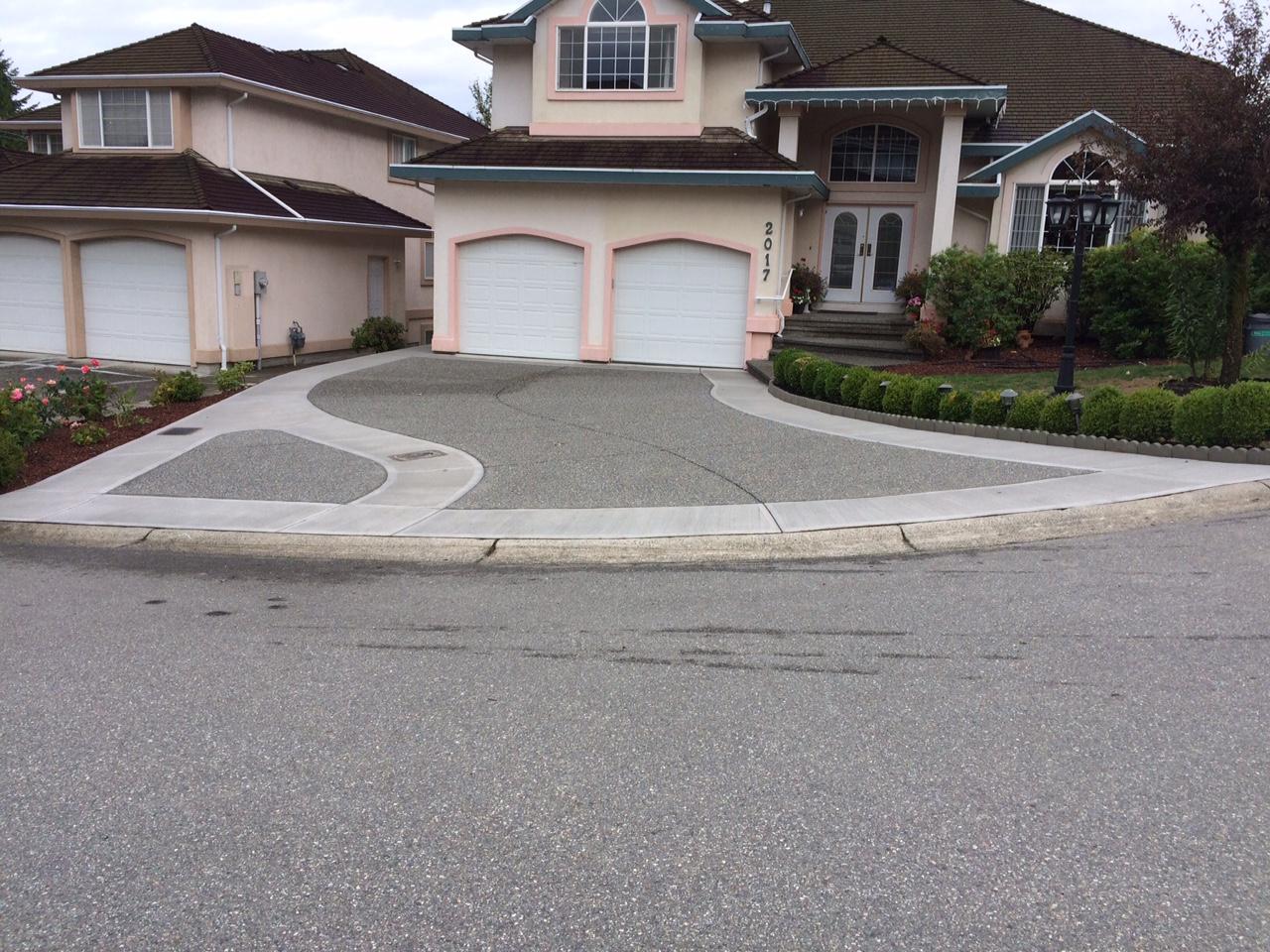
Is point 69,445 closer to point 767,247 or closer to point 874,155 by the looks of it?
point 767,247

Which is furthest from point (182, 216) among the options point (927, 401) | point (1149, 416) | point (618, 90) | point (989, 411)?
point (1149, 416)

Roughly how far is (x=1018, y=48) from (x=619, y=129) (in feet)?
36.7

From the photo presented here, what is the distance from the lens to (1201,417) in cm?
1139

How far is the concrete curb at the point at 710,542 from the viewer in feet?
28.9

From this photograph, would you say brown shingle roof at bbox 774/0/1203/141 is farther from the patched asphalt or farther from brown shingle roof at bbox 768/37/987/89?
the patched asphalt

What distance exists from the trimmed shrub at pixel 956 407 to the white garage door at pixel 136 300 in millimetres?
16124

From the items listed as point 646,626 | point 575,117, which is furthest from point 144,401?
point 646,626

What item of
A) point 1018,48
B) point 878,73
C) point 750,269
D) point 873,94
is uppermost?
point 1018,48

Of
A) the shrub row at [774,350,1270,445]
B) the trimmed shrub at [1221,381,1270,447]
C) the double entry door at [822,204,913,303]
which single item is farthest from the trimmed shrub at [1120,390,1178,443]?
the double entry door at [822,204,913,303]

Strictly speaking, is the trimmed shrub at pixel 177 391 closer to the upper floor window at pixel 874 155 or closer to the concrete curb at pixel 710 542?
the concrete curb at pixel 710 542

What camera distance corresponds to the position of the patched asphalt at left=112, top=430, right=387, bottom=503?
11.0 meters

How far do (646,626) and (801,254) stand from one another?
1836cm

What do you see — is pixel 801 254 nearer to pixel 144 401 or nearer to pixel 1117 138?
pixel 1117 138

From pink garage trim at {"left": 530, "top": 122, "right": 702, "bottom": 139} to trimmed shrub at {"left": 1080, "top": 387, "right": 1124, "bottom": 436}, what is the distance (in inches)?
460
